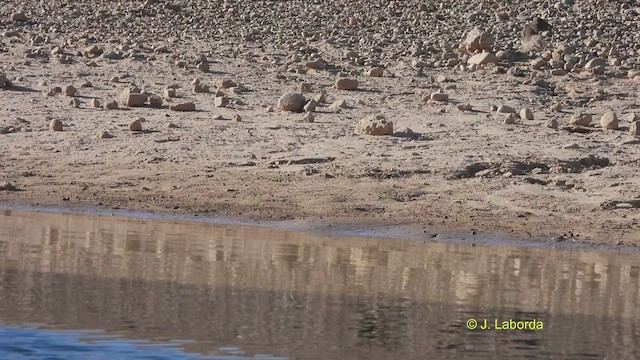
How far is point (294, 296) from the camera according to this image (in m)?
7.41

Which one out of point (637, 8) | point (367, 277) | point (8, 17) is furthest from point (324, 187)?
point (8, 17)

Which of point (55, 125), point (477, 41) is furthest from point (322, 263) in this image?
point (477, 41)

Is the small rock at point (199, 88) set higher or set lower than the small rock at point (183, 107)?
higher

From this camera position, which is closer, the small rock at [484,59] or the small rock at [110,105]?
the small rock at [110,105]

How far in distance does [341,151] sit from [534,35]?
14.4 feet

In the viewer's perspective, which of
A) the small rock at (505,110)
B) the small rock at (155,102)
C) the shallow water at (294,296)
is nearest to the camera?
the shallow water at (294,296)

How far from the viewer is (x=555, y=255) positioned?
32.1 ft

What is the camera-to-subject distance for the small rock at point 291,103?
13.7 meters

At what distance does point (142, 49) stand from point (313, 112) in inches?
150

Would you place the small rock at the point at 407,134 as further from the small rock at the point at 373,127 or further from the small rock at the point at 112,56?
the small rock at the point at 112,56

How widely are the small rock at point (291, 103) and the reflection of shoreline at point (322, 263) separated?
10.6 ft

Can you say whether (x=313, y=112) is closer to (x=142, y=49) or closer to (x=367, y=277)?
(x=142, y=49)

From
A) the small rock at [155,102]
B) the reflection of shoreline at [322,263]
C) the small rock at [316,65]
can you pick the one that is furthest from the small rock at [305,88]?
the reflection of shoreline at [322,263]

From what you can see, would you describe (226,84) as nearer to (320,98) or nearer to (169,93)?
(169,93)
